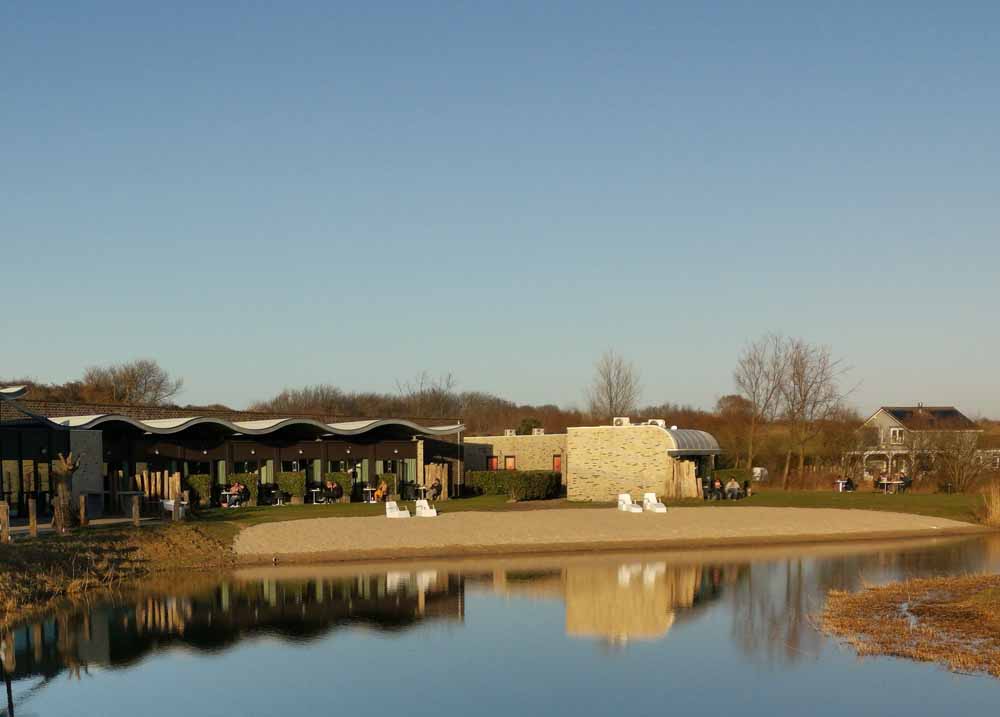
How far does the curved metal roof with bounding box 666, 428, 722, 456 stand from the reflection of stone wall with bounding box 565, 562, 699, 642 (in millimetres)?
15235

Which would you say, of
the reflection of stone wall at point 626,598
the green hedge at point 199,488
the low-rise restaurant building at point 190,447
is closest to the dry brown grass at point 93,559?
the low-rise restaurant building at point 190,447

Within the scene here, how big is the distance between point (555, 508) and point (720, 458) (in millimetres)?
20163

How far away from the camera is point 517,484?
41.1 m

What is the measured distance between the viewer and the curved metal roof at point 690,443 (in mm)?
41125

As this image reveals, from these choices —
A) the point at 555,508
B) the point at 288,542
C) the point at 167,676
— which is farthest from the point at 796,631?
the point at 555,508

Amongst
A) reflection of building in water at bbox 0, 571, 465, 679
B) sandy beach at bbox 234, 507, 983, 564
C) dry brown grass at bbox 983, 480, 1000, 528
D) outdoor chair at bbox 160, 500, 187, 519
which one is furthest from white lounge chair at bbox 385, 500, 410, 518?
dry brown grass at bbox 983, 480, 1000, 528

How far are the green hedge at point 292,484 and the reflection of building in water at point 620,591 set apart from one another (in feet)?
48.4

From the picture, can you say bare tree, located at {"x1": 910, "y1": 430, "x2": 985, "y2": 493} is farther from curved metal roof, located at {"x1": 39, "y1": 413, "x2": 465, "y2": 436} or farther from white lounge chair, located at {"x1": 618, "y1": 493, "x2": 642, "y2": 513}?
curved metal roof, located at {"x1": 39, "y1": 413, "x2": 465, "y2": 436}

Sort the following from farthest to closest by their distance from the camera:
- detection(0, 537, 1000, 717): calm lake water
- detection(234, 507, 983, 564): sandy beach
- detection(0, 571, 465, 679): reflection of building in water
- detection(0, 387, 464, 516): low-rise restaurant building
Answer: detection(0, 387, 464, 516): low-rise restaurant building < detection(234, 507, 983, 564): sandy beach < detection(0, 571, 465, 679): reflection of building in water < detection(0, 537, 1000, 717): calm lake water

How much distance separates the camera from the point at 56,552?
23766 millimetres

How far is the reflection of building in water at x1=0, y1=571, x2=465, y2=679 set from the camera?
17016 mm

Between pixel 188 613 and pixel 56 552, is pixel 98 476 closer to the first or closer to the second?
pixel 56 552

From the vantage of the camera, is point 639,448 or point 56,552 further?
point 639,448

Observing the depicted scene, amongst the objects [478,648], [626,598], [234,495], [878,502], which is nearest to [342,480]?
[234,495]
